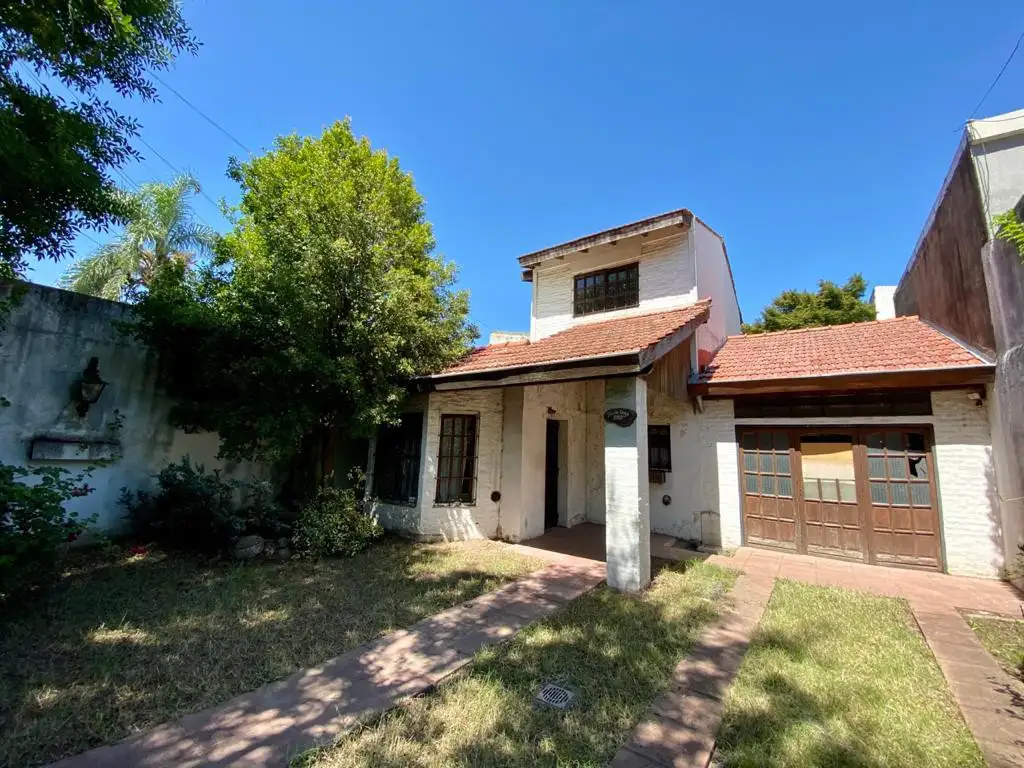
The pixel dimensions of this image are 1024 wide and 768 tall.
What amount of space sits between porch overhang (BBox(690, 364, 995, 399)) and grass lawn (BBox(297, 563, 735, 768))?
446cm

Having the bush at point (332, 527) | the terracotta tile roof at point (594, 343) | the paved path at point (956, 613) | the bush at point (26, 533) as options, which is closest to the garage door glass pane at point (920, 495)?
the paved path at point (956, 613)

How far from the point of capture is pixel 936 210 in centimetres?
832

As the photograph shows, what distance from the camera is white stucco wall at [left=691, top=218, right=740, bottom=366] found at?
9.48 meters

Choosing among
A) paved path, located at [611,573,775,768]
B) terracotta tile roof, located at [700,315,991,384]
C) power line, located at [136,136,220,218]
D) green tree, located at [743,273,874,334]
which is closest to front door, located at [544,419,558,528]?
terracotta tile roof, located at [700,315,991,384]

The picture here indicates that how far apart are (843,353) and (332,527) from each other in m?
9.91

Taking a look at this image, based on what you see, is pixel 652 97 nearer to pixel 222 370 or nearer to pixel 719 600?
pixel 719 600

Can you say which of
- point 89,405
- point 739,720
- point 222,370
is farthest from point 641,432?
point 89,405

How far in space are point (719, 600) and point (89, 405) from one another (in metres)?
10.2

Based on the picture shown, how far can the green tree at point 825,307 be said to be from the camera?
2044 centimetres

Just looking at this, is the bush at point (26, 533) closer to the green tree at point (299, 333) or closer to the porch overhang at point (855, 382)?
the green tree at point (299, 333)

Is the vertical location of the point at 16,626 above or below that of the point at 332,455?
below

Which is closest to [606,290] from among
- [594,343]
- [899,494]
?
[594,343]

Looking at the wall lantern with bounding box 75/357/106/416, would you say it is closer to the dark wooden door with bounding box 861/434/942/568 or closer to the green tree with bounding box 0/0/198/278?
the green tree with bounding box 0/0/198/278

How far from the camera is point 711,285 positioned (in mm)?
10328
